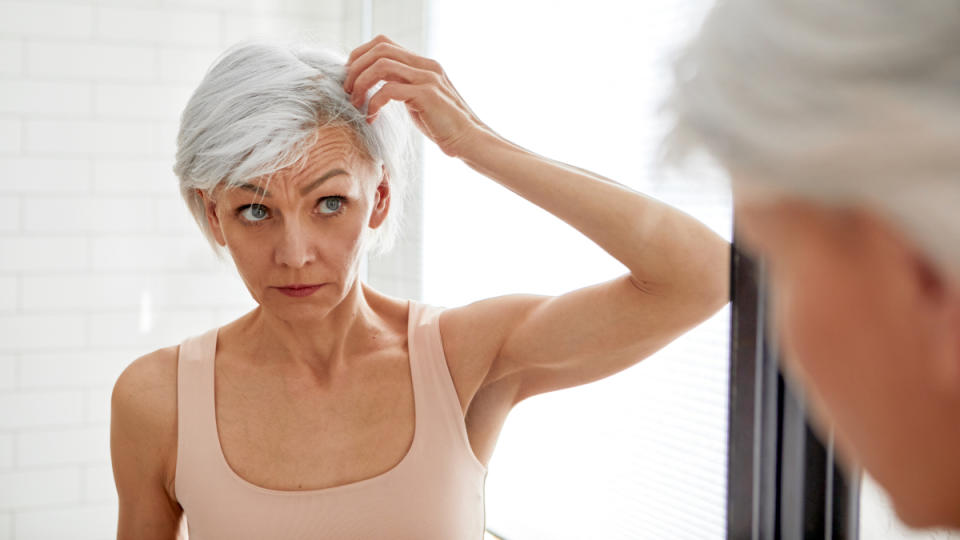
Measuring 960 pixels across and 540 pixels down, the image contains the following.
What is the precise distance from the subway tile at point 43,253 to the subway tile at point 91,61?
1.57ft

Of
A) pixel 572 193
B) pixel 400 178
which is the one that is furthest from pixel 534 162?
pixel 400 178

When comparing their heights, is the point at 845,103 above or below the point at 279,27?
below

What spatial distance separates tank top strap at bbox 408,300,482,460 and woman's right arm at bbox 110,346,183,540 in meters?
0.37

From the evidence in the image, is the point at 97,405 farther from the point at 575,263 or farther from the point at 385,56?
the point at 385,56

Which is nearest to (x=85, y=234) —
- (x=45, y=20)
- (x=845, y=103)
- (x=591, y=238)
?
(x=45, y=20)


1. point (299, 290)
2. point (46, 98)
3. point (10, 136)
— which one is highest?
point (46, 98)

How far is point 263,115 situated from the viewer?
3.74 feet

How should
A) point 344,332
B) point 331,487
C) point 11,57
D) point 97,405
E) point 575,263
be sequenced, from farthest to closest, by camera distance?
point 97,405
point 11,57
point 575,263
point 344,332
point 331,487

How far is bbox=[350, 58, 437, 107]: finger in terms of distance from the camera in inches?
45.6

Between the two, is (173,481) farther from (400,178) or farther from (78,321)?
(78,321)

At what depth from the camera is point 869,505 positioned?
110 cm

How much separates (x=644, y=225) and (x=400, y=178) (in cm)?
43

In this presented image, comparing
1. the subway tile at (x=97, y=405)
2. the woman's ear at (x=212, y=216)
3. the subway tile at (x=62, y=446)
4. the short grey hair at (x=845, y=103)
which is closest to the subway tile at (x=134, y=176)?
the subway tile at (x=97, y=405)

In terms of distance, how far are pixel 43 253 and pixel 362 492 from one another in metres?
1.76
